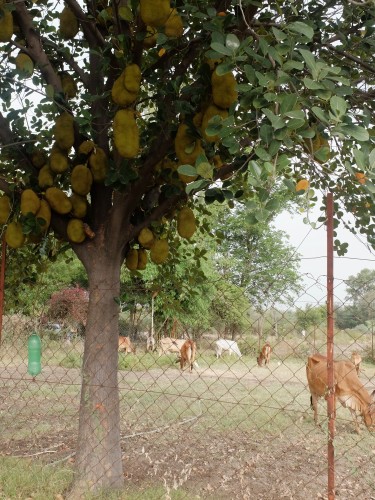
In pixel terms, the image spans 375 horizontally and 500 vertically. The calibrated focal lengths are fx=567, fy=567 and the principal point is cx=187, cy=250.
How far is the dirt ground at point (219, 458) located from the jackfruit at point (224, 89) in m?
1.56

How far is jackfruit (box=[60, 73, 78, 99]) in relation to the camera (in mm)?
3908

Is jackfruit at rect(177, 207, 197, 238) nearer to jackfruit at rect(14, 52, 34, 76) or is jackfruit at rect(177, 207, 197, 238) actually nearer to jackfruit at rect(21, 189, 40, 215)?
jackfruit at rect(21, 189, 40, 215)

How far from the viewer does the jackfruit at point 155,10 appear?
251 centimetres

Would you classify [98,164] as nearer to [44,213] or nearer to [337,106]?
[44,213]

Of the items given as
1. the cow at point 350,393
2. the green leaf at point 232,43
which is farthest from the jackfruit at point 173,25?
the cow at point 350,393

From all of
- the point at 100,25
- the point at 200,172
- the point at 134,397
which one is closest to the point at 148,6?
the point at 200,172

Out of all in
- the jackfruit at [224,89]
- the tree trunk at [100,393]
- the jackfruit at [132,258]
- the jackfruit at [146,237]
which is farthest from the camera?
the jackfruit at [132,258]

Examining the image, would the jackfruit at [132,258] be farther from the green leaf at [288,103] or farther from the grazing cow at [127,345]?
the grazing cow at [127,345]

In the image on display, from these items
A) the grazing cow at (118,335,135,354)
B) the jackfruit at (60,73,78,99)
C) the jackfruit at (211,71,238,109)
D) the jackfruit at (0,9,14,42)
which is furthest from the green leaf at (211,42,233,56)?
the grazing cow at (118,335,135,354)

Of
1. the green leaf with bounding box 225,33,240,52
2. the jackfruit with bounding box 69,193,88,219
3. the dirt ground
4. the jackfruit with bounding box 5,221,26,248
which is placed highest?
the green leaf with bounding box 225,33,240,52

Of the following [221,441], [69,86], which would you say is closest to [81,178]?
[69,86]

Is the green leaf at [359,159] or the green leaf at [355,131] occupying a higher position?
the green leaf at [355,131]

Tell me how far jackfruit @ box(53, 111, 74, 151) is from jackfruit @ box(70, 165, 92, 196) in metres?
0.16

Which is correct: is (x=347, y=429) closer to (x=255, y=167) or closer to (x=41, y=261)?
(x=41, y=261)
